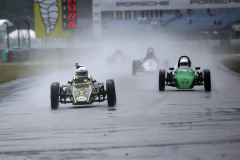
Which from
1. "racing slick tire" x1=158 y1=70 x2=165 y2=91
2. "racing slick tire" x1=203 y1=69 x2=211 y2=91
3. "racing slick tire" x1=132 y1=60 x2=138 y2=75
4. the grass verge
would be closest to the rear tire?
"racing slick tire" x1=158 y1=70 x2=165 y2=91

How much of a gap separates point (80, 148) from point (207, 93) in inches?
390

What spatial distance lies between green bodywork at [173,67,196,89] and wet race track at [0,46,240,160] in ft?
1.70

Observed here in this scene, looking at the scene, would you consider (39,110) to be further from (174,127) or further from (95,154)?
(95,154)

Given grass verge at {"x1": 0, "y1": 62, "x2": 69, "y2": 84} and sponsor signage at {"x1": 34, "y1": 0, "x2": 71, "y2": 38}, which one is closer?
grass verge at {"x1": 0, "y1": 62, "x2": 69, "y2": 84}

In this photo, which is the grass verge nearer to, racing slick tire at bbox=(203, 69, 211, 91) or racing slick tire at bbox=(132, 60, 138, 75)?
racing slick tire at bbox=(132, 60, 138, 75)

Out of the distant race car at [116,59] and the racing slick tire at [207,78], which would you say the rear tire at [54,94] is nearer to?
the racing slick tire at [207,78]

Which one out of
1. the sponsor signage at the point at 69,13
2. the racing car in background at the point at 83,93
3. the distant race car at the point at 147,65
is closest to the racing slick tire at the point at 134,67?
the distant race car at the point at 147,65

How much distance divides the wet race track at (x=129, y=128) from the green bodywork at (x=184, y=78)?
0.52 metres

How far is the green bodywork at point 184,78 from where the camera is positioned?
18516 mm

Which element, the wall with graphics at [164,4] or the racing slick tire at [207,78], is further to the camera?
the wall with graphics at [164,4]

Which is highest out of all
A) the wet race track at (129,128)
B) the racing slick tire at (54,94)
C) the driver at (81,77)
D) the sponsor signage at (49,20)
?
the sponsor signage at (49,20)

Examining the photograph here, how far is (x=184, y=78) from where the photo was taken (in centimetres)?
1855

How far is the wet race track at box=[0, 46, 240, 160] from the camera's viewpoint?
827 centimetres

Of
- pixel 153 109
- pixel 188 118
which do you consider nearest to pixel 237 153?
pixel 188 118
